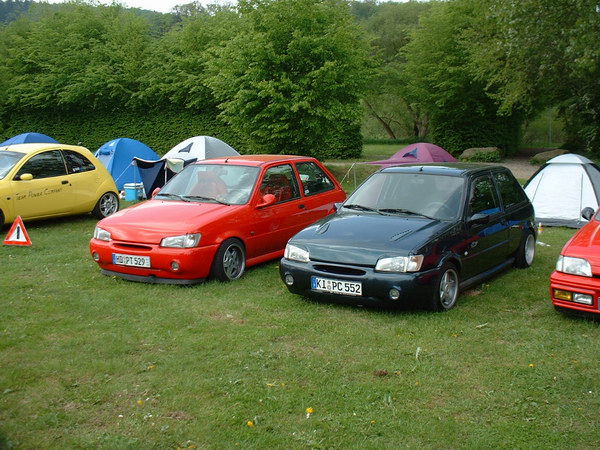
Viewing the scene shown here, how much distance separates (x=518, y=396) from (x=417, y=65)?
30.1 metres

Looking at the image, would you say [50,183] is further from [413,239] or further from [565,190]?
[565,190]

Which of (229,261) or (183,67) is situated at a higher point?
(183,67)

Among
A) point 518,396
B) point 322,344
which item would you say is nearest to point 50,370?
point 322,344

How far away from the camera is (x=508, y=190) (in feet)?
29.5

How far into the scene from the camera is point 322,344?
6004 millimetres

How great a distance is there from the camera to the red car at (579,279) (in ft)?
20.9

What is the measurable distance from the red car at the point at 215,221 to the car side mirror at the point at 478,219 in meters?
2.70

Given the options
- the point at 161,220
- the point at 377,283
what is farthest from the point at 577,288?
the point at 161,220

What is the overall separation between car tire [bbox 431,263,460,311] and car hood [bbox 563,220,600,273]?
1160 mm

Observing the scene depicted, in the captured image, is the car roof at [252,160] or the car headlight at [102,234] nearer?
the car headlight at [102,234]

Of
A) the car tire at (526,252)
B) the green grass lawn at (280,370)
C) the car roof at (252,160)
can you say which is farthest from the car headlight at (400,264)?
the car roof at (252,160)

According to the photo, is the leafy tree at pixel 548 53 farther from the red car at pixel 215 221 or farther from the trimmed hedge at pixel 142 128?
the red car at pixel 215 221

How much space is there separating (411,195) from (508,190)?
70.2 inches

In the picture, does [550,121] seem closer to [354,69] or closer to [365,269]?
[354,69]
